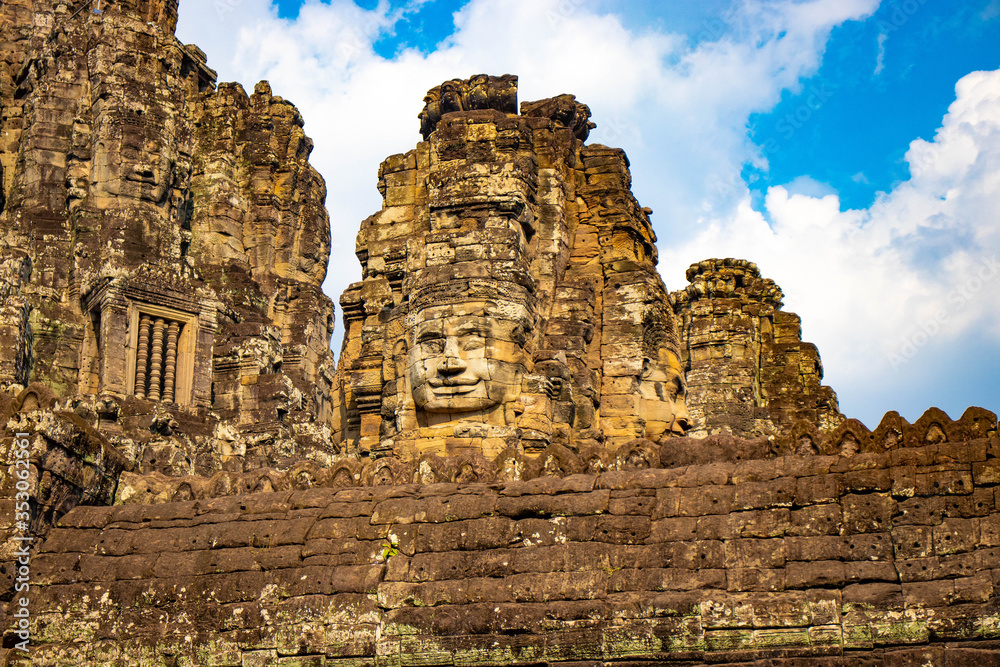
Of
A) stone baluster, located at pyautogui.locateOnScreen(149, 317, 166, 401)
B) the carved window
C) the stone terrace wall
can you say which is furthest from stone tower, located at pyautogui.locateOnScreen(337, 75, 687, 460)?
the carved window

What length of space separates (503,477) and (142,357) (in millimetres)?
20021

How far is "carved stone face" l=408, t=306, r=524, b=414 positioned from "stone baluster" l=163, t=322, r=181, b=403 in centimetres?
1618

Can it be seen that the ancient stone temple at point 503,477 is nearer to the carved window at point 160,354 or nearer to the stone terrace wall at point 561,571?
the stone terrace wall at point 561,571

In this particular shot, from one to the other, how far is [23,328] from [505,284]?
649 inches

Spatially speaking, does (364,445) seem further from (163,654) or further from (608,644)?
(608,644)

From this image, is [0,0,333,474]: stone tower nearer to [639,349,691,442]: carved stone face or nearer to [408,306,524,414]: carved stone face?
[408,306,524,414]: carved stone face

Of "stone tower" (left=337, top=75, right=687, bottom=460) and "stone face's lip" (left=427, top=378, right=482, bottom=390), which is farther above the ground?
"stone tower" (left=337, top=75, right=687, bottom=460)

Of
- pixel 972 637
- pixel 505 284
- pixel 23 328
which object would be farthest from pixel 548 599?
pixel 23 328

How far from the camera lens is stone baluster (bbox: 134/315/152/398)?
3055 cm

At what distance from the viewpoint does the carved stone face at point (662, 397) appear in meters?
18.0

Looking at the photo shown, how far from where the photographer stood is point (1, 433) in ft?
43.6

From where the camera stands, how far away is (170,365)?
31.4 m

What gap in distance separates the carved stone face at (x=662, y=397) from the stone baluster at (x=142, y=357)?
640 inches

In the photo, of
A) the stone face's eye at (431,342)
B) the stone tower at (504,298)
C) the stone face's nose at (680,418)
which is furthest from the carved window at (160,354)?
the stone face's nose at (680,418)
